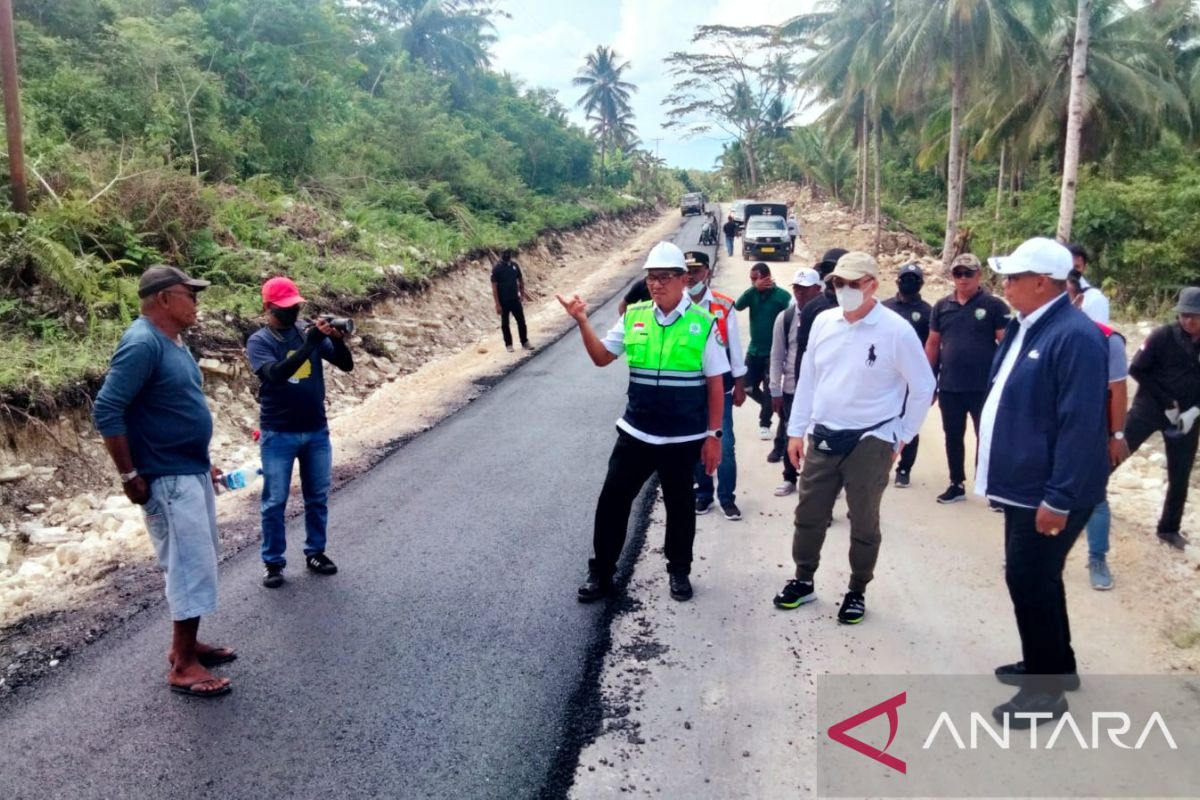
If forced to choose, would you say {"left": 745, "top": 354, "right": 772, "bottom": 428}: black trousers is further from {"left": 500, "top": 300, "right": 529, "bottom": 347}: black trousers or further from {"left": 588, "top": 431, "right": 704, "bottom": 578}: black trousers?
{"left": 500, "top": 300, "right": 529, "bottom": 347}: black trousers

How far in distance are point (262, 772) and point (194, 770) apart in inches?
11.2

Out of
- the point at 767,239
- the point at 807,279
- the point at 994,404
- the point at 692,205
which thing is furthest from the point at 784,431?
the point at 692,205

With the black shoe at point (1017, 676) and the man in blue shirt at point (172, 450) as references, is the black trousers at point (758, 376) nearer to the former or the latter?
the black shoe at point (1017, 676)

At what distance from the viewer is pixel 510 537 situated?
5410 mm

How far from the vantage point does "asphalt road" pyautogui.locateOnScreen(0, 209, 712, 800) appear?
305 centimetres

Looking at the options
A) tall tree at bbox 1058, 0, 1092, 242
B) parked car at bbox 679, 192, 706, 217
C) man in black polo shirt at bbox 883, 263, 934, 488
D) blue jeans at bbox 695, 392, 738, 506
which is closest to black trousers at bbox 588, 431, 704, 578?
blue jeans at bbox 695, 392, 738, 506

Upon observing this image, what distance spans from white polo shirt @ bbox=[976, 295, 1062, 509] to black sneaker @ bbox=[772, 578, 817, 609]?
51.1 inches

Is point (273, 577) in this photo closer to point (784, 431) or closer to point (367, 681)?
point (367, 681)

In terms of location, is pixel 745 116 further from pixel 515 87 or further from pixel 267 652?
pixel 267 652

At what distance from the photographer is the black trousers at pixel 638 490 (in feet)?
14.4

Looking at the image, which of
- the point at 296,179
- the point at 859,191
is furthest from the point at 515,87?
the point at 296,179

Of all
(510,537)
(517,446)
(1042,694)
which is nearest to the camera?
(1042,694)

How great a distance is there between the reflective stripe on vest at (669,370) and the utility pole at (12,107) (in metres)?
7.66

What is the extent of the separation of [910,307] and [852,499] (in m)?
2.67
